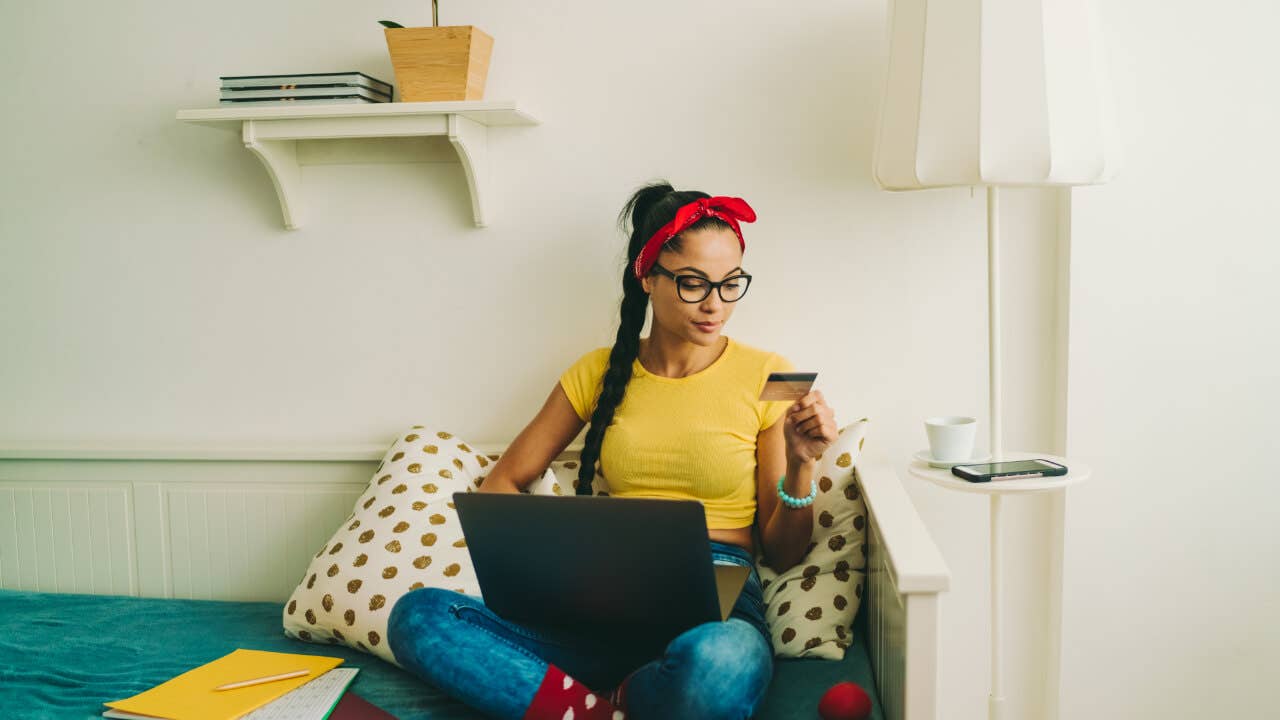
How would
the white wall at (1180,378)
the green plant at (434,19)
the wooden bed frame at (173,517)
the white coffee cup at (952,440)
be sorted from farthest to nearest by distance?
the wooden bed frame at (173,517) < the green plant at (434,19) < the white wall at (1180,378) < the white coffee cup at (952,440)

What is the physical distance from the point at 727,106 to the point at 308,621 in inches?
47.2

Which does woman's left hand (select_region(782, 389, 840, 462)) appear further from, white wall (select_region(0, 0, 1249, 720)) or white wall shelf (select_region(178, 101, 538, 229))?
white wall shelf (select_region(178, 101, 538, 229))

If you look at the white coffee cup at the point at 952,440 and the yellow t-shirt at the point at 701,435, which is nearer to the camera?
the white coffee cup at the point at 952,440

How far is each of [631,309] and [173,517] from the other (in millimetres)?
1135

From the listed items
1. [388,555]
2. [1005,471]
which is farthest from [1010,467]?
[388,555]

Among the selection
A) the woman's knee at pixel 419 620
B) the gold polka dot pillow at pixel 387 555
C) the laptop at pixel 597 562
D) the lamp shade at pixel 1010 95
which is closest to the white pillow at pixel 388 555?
the gold polka dot pillow at pixel 387 555

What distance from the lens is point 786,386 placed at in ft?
4.48

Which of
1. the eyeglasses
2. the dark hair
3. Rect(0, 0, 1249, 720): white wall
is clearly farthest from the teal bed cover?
the eyeglasses

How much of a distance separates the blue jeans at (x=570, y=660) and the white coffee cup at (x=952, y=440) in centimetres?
39

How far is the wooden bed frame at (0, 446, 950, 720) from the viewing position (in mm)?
2115

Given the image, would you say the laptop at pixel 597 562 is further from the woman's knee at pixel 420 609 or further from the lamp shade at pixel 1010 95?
the lamp shade at pixel 1010 95

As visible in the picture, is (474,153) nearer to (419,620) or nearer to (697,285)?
(697,285)

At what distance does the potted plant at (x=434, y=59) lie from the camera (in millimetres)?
1856

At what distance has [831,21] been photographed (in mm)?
1868
